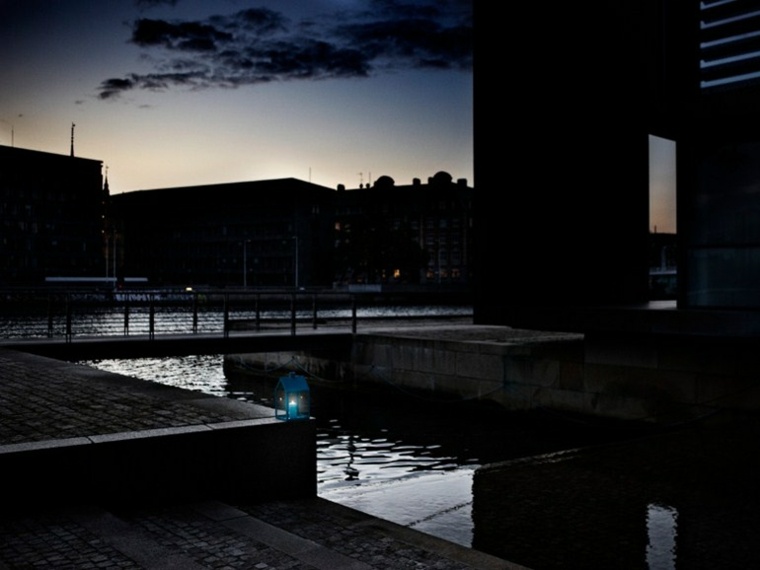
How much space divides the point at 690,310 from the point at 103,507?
36.8ft

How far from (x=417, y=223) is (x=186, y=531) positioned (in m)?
144

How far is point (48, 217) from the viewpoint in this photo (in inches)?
5128

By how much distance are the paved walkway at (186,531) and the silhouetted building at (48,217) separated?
410ft

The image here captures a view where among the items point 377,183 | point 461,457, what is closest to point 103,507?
point 461,457

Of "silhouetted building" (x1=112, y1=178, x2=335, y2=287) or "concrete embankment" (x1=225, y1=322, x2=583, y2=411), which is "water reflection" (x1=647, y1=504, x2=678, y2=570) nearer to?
"concrete embankment" (x1=225, y1=322, x2=583, y2=411)

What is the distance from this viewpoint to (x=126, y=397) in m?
11.8

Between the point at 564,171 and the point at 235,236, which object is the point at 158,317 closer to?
the point at 564,171

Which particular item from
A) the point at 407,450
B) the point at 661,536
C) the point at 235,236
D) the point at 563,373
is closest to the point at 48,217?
the point at 235,236

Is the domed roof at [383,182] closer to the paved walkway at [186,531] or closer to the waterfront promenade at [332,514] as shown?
the waterfront promenade at [332,514]

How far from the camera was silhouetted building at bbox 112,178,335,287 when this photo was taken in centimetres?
14525

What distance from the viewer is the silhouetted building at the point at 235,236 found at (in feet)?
477

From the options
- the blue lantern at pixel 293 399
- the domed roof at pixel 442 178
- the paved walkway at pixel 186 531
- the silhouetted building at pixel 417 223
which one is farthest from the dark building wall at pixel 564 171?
the domed roof at pixel 442 178

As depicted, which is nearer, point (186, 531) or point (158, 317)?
point (186, 531)

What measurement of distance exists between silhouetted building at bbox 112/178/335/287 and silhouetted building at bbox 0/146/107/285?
2046 cm
